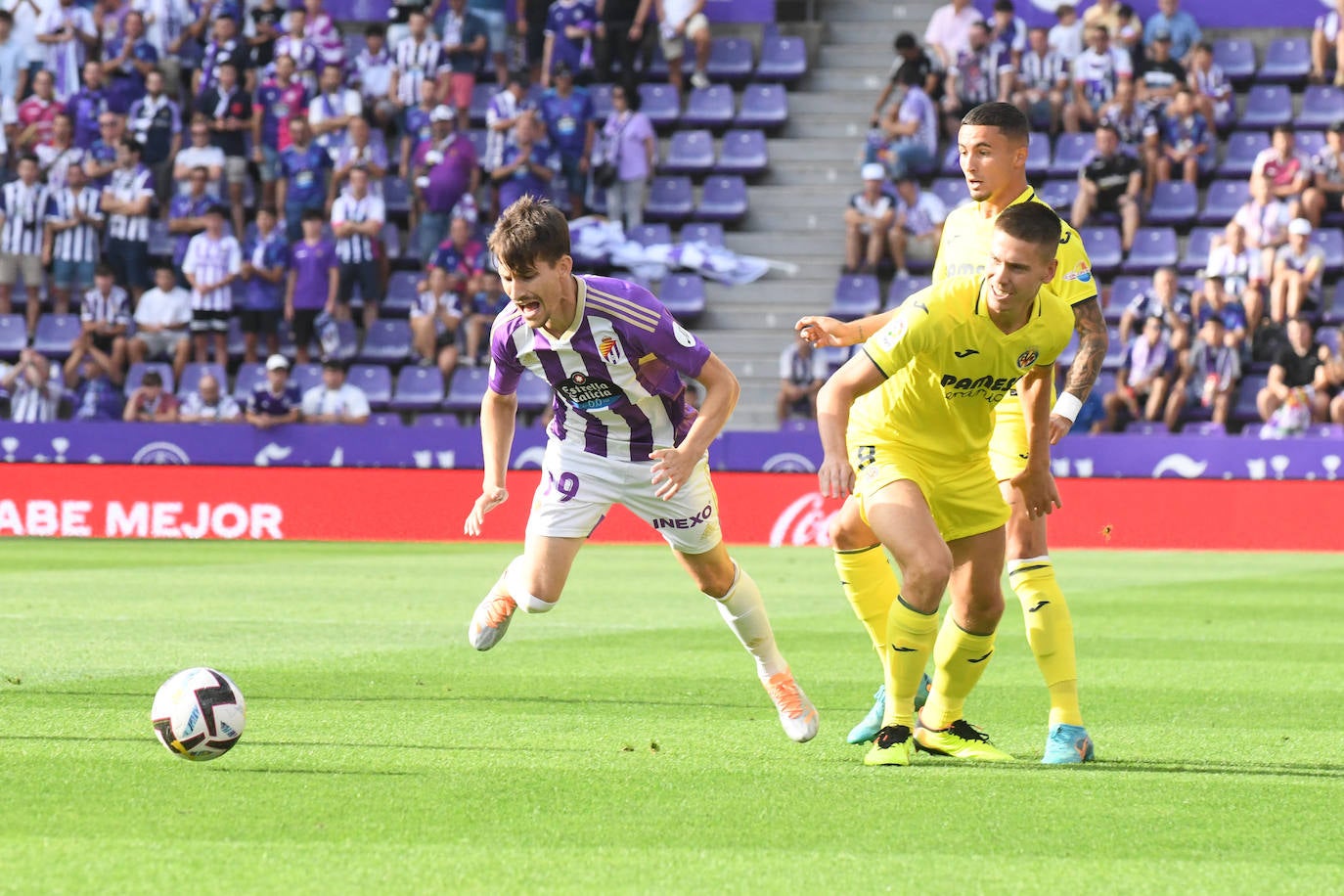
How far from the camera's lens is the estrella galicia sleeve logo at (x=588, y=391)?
6.65 meters

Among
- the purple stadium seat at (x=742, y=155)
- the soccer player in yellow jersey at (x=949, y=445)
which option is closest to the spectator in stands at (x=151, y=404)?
the purple stadium seat at (x=742, y=155)

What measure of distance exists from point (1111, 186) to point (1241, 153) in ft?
7.18

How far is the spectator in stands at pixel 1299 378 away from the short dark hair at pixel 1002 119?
1390 cm

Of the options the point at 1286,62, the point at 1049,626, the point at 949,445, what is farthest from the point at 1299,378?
the point at 949,445

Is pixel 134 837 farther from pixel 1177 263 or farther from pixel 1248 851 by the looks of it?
pixel 1177 263

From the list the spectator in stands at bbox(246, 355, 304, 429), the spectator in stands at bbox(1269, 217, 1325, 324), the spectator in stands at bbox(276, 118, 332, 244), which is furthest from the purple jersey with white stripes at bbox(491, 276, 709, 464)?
the spectator in stands at bbox(276, 118, 332, 244)

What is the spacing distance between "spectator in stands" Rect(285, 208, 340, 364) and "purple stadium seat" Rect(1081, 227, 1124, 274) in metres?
8.94

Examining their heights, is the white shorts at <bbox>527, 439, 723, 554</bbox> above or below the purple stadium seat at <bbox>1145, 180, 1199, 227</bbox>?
above

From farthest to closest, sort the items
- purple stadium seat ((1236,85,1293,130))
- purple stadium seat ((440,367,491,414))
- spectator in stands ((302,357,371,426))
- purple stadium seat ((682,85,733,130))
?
1. purple stadium seat ((682,85,733,130))
2. purple stadium seat ((1236,85,1293,130))
3. purple stadium seat ((440,367,491,414))
4. spectator in stands ((302,357,371,426))

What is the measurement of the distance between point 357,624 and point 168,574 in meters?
4.24

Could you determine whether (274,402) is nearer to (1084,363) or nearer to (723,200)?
(723,200)

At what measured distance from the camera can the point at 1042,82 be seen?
22875mm

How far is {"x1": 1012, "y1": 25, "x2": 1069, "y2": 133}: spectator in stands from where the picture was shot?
74.7 ft

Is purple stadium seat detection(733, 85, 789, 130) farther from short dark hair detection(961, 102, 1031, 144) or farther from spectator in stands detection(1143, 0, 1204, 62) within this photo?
short dark hair detection(961, 102, 1031, 144)
